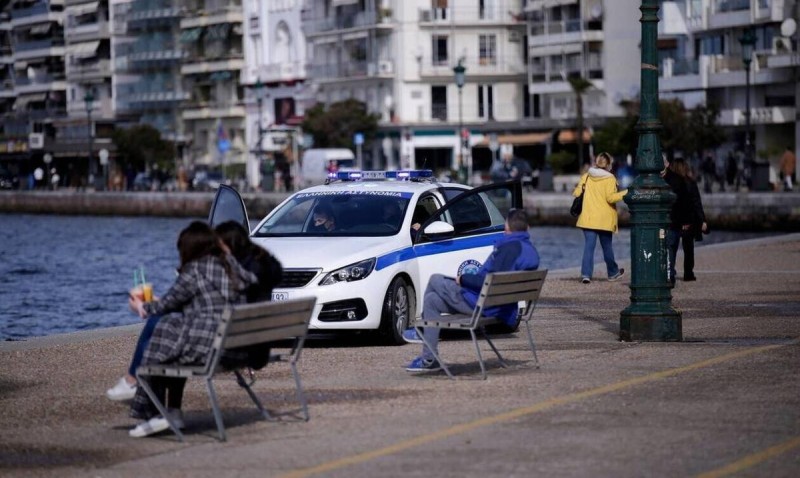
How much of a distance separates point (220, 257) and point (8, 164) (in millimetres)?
161494

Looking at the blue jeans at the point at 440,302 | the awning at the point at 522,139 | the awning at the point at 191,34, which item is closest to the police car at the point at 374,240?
the blue jeans at the point at 440,302

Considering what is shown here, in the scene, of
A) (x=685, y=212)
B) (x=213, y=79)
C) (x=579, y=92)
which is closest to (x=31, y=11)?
(x=213, y=79)

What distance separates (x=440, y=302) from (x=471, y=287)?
0.90 feet

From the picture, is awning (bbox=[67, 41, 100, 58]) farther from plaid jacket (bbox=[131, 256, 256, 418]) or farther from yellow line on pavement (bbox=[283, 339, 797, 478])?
plaid jacket (bbox=[131, 256, 256, 418])

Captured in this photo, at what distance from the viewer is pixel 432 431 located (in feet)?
41.3

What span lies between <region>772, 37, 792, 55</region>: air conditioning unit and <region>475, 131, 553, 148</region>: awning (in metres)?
21.4

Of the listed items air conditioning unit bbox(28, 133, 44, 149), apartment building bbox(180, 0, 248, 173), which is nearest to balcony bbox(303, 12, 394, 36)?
apartment building bbox(180, 0, 248, 173)

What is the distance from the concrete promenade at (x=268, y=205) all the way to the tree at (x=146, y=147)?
1148cm

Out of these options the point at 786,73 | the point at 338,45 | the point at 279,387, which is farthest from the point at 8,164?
the point at 279,387

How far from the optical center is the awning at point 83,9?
154250mm

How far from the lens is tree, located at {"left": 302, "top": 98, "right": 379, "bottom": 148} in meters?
111

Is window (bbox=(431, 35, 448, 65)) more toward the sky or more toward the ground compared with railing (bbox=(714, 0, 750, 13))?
more toward the ground

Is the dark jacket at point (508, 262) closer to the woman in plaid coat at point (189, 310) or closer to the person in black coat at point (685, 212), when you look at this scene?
the woman in plaid coat at point (189, 310)

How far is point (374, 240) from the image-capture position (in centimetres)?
1941
